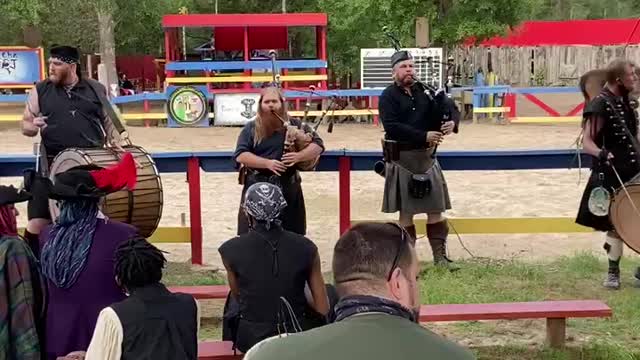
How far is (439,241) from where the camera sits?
6.99m

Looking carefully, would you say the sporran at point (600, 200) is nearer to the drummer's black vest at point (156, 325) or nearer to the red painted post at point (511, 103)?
the drummer's black vest at point (156, 325)

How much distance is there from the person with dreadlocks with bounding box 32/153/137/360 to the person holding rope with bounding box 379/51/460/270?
3.42 meters

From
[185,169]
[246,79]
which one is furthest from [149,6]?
[185,169]

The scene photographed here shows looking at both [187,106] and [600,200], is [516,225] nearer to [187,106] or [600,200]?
[600,200]

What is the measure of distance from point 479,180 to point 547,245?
3879 millimetres

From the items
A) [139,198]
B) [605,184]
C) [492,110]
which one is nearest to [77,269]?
[139,198]

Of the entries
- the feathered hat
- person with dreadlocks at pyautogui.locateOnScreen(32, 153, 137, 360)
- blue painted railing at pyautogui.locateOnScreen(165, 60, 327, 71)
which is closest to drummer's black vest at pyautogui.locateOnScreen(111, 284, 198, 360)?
person with dreadlocks at pyautogui.locateOnScreen(32, 153, 137, 360)

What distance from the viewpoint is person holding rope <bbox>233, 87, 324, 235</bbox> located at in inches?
226

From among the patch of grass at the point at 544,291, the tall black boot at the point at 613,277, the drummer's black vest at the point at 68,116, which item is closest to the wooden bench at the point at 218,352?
the patch of grass at the point at 544,291

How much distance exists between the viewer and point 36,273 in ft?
10.8

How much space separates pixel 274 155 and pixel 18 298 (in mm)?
2861

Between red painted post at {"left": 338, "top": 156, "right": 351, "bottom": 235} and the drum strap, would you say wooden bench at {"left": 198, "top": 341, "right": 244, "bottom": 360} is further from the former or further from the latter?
red painted post at {"left": 338, "top": 156, "right": 351, "bottom": 235}

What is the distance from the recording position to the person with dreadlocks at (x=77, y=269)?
11.0 feet

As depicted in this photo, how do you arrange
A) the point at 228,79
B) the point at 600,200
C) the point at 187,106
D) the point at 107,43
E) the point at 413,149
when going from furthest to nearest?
the point at 107,43
the point at 228,79
the point at 187,106
the point at 413,149
the point at 600,200
